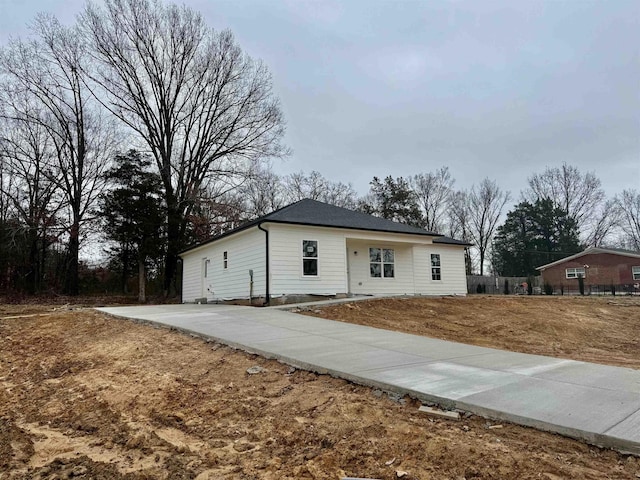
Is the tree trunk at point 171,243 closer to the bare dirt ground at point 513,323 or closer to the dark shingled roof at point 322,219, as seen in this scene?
the dark shingled roof at point 322,219

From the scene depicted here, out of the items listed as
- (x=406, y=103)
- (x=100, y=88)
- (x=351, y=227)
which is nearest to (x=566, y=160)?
(x=406, y=103)

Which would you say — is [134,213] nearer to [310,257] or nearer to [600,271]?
[310,257]

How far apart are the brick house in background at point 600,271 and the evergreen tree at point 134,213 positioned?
29883 millimetres

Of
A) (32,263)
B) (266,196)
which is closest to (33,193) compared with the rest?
(32,263)

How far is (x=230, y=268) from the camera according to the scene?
1622cm

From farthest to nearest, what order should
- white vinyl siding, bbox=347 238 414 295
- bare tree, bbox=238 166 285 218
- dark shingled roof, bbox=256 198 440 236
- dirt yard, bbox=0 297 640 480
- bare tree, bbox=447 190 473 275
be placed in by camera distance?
bare tree, bbox=447 190 473 275 → bare tree, bbox=238 166 285 218 → white vinyl siding, bbox=347 238 414 295 → dark shingled roof, bbox=256 198 440 236 → dirt yard, bbox=0 297 640 480

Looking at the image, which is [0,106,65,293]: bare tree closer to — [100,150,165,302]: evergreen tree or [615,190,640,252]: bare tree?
[100,150,165,302]: evergreen tree

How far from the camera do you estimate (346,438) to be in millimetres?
3309

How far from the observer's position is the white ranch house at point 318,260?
13930 millimetres

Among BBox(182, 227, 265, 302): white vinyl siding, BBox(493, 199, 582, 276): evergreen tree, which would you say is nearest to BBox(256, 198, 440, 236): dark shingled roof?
BBox(182, 227, 265, 302): white vinyl siding

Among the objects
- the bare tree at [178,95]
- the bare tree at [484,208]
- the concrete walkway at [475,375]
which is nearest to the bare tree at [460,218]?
the bare tree at [484,208]

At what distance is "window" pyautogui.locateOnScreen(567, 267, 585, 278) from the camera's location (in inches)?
1513

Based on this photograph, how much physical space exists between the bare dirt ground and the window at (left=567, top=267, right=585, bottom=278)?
25363 millimetres

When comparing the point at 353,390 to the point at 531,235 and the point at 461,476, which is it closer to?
the point at 461,476
